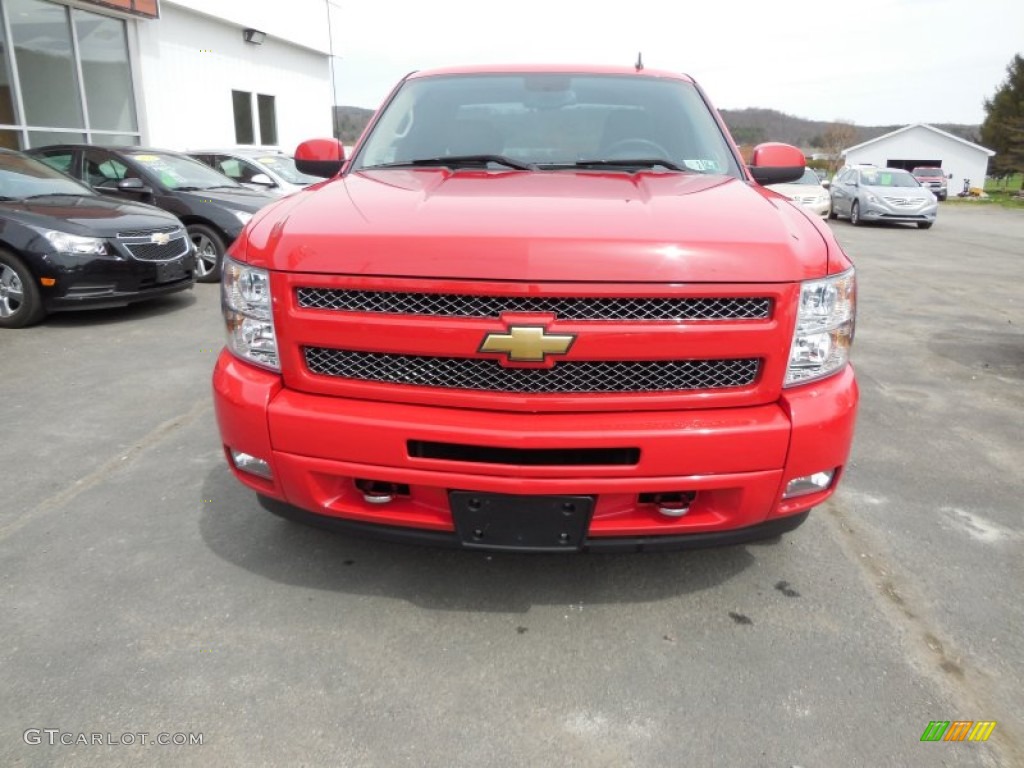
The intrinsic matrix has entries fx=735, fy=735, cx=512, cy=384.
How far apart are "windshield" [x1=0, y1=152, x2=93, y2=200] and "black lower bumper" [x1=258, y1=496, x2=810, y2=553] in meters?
6.22

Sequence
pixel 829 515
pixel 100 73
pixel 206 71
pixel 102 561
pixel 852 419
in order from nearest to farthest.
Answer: pixel 852 419, pixel 102 561, pixel 829 515, pixel 100 73, pixel 206 71

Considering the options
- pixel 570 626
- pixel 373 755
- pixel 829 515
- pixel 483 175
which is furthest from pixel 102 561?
pixel 829 515

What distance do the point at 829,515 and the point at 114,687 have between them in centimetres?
274

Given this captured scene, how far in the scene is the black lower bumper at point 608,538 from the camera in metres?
2.18

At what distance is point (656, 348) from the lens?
2.04 metres

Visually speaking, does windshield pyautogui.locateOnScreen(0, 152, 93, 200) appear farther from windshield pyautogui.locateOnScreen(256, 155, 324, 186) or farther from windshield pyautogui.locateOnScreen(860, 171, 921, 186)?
windshield pyautogui.locateOnScreen(860, 171, 921, 186)

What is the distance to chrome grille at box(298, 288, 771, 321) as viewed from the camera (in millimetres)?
2014

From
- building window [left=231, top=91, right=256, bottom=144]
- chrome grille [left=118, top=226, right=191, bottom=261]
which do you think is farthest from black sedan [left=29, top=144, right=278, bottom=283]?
building window [left=231, top=91, right=256, bottom=144]

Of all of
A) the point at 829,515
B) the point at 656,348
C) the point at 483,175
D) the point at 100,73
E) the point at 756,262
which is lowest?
the point at 829,515

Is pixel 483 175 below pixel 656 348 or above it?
above

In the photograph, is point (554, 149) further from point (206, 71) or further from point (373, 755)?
point (206, 71)

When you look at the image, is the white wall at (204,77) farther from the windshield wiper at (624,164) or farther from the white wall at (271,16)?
the windshield wiper at (624,164)

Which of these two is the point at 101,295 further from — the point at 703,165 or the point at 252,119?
the point at 252,119

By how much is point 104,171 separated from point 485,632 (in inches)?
332
